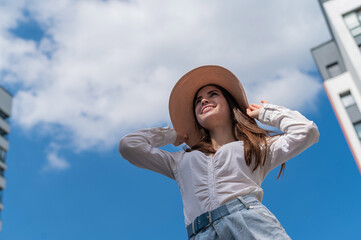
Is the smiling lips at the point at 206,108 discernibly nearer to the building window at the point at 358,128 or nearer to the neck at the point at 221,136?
the neck at the point at 221,136

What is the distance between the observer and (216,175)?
9.21 feet

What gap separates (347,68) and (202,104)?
25.4m

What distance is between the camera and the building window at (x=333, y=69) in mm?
26953

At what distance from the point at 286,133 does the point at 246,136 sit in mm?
397

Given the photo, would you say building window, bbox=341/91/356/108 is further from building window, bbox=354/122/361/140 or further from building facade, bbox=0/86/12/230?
building facade, bbox=0/86/12/230

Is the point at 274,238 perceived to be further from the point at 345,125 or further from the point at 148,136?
the point at 345,125

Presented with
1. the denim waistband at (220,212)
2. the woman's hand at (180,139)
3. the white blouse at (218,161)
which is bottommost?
the denim waistband at (220,212)

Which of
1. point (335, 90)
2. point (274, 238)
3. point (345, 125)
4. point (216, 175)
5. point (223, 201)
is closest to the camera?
point (274, 238)

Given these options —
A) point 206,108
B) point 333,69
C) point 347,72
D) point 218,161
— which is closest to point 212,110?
point 206,108

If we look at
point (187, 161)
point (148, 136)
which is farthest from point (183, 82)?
point (187, 161)

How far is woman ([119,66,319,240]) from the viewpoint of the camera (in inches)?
100

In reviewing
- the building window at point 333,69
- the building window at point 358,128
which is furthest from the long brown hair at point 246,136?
the building window at point 333,69

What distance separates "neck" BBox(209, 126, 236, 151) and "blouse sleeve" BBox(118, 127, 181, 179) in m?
0.35

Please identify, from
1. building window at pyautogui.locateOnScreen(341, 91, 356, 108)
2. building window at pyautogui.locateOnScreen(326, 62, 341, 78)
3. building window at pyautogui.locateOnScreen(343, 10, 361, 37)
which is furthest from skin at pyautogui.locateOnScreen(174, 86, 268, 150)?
building window at pyautogui.locateOnScreen(326, 62, 341, 78)
